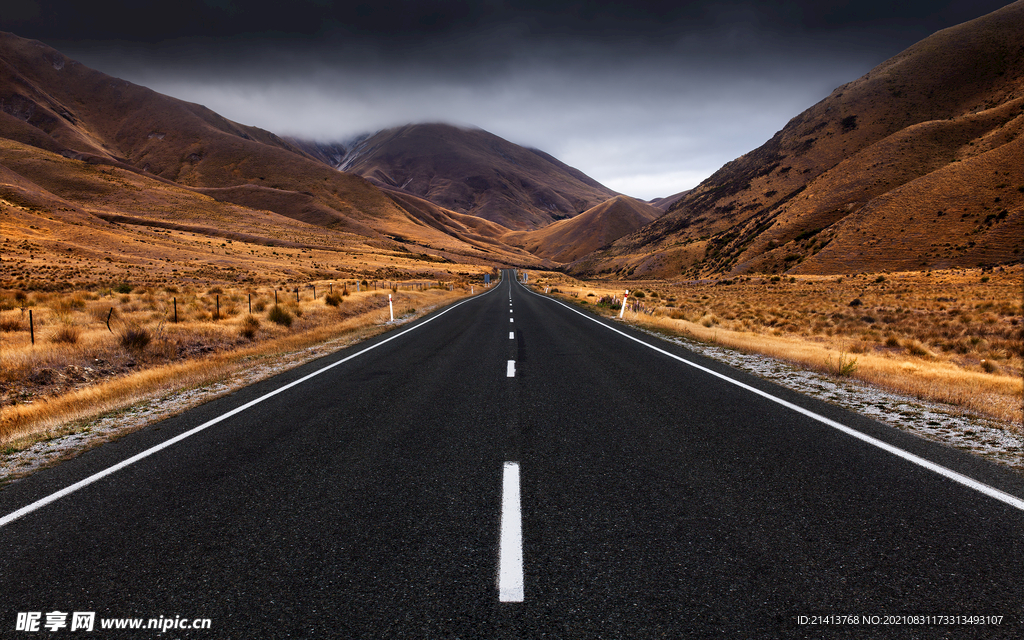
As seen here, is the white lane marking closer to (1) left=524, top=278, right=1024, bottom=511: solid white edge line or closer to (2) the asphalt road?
(2) the asphalt road

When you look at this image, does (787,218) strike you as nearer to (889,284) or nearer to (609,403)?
(889,284)

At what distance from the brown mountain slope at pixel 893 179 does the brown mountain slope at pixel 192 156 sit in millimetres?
89578

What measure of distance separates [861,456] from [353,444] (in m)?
5.31

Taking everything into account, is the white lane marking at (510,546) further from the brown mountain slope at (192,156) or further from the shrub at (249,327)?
the brown mountain slope at (192,156)

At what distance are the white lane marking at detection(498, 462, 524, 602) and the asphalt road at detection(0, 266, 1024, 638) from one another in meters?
0.02

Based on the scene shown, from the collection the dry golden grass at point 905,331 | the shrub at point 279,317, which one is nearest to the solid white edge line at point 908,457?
the dry golden grass at point 905,331

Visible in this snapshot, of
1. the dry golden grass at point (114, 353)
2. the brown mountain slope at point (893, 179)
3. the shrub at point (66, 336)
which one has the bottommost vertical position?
the dry golden grass at point (114, 353)

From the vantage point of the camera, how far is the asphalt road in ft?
7.88

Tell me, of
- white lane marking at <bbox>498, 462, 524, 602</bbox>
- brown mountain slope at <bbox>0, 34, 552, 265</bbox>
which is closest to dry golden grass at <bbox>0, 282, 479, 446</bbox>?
white lane marking at <bbox>498, 462, 524, 602</bbox>

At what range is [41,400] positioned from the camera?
8086 mm

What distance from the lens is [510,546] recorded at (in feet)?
9.73

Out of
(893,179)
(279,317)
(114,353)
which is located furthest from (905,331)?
(893,179)

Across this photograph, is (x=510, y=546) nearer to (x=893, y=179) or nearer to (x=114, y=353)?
(x=114, y=353)

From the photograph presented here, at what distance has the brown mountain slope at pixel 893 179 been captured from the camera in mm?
48250
